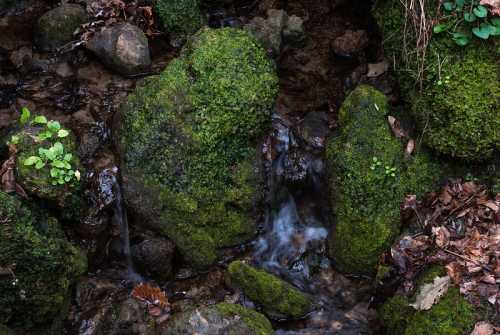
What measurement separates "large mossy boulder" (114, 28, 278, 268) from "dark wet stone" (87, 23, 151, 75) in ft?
2.29

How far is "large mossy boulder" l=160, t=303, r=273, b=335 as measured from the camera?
3.52 metres

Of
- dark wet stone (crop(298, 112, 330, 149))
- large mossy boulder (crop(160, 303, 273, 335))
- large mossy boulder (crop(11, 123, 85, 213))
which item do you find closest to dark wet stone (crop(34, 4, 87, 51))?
large mossy boulder (crop(11, 123, 85, 213))

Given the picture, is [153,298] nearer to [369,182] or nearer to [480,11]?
[369,182]

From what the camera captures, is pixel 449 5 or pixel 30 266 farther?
pixel 449 5

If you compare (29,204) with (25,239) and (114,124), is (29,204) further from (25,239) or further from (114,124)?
(114,124)

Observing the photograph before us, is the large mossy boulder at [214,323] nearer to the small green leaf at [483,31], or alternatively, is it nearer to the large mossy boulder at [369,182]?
the large mossy boulder at [369,182]

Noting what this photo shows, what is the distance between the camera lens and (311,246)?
484 cm

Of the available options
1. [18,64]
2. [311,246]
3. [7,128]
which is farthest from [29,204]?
[311,246]

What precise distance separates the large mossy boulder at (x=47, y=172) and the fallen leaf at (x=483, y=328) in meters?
3.42

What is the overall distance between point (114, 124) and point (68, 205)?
996 millimetres

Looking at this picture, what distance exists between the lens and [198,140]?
4438mm

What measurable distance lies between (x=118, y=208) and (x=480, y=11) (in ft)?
12.2

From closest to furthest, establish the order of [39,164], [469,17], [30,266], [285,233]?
[30,266] → [39,164] → [469,17] → [285,233]

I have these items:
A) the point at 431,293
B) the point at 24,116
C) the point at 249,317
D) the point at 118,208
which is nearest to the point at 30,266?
the point at 118,208
